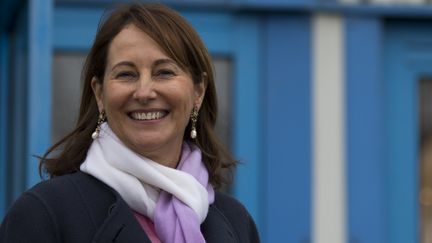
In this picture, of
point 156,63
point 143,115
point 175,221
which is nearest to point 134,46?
point 156,63

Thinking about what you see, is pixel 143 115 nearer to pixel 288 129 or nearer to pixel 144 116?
pixel 144 116

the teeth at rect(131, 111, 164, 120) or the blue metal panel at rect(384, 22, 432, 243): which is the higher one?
the teeth at rect(131, 111, 164, 120)

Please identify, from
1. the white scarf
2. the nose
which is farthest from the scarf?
the nose

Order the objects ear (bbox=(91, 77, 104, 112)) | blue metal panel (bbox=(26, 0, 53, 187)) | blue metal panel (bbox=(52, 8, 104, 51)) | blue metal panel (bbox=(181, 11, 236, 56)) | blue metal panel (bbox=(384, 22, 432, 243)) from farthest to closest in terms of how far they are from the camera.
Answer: blue metal panel (bbox=(384, 22, 432, 243))
blue metal panel (bbox=(181, 11, 236, 56))
blue metal panel (bbox=(52, 8, 104, 51))
blue metal panel (bbox=(26, 0, 53, 187))
ear (bbox=(91, 77, 104, 112))

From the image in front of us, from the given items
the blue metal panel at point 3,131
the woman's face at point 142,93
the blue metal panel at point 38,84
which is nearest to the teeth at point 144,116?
the woman's face at point 142,93

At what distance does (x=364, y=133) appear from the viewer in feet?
15.9

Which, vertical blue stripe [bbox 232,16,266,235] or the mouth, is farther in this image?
vertical blue stripe [bbox 232,16,266,235]

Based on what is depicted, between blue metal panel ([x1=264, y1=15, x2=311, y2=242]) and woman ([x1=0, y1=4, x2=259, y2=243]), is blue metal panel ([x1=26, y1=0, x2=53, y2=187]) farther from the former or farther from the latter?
blue metal panel ([x1=264, y1=15, x2=311, y2=242])

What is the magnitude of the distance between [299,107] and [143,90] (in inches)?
91.4

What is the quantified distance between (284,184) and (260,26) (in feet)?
2.47

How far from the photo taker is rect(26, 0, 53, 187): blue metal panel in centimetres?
385

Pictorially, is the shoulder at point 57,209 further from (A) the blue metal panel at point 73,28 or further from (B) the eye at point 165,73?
(A) the blue metal panel at point 73,28

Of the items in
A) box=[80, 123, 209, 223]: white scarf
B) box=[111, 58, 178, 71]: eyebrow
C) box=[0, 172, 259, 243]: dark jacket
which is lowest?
box=[0, 172, 259, 243]: dark jacket

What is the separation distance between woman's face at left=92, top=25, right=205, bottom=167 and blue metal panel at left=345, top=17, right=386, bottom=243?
7.47 ft
